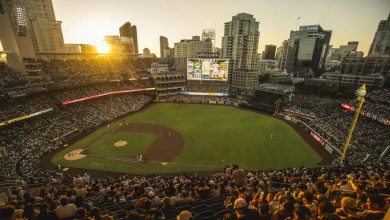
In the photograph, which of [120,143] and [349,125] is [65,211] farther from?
[349,125]

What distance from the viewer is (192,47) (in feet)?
541

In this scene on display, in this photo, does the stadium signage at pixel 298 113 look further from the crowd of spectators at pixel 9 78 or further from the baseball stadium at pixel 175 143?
the crowd of spectators at pixel 9 78

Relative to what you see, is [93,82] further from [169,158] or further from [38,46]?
[38,46]

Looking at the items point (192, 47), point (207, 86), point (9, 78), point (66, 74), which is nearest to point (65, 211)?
point (9, 78)

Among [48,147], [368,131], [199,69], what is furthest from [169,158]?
[199,69]

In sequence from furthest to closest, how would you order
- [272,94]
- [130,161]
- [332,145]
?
[272,94], [332,145], [130,161]

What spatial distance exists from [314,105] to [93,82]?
221 feet

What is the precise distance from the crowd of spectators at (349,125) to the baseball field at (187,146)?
17.2 ft

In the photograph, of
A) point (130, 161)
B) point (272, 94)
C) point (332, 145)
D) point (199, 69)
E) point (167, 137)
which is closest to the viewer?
point (130, 161)

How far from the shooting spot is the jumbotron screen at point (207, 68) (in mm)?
68875

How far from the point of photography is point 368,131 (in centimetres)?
→ 3397

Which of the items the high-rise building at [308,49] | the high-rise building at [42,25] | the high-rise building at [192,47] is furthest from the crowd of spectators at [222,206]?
the high-rise building at [308,49]

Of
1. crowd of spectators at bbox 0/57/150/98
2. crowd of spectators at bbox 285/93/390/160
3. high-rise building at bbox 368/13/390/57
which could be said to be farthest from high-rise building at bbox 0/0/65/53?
high-rise building at bbox 368/13/390/57

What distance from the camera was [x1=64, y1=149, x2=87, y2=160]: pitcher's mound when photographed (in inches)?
1172
